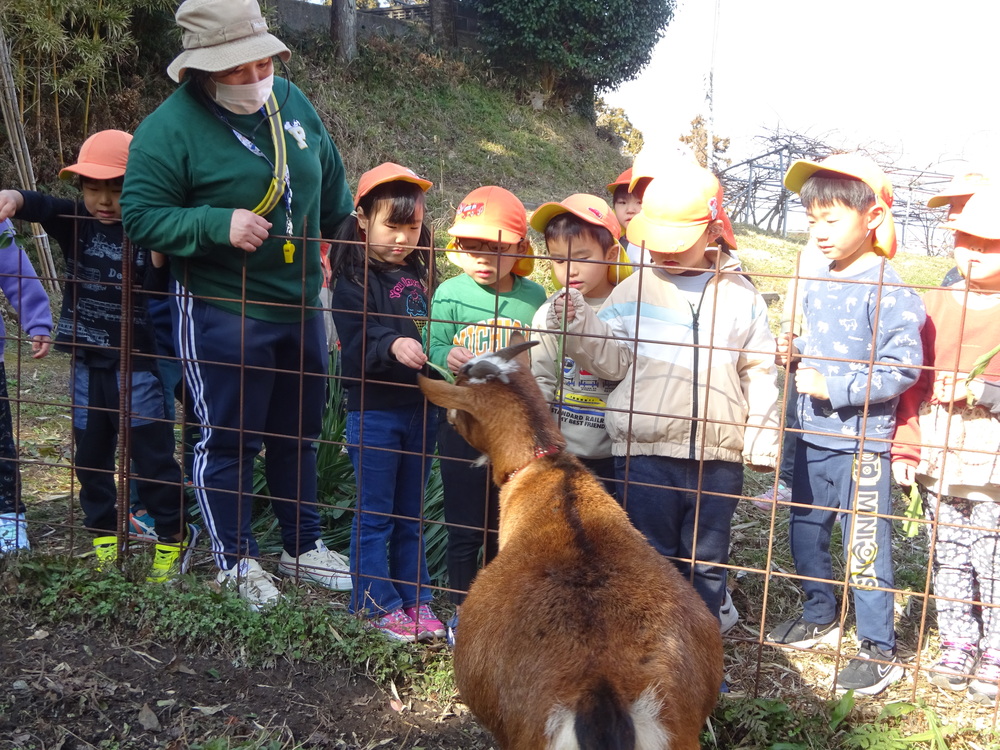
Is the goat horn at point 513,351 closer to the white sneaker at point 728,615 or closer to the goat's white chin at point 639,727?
the goat's white chin at point 639,727

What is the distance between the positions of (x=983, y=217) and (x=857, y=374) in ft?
2.42

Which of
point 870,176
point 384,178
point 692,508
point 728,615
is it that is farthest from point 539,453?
point 870,176

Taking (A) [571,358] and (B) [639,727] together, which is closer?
(B) [639,727]

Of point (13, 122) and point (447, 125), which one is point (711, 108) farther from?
point (13, 122)

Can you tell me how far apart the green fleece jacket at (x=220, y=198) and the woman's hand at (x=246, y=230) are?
3 centimetres

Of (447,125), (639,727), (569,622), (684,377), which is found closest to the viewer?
(639,727)

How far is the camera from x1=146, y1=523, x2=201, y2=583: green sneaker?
12.8 feet

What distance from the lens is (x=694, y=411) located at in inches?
130

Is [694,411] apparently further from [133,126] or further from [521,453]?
[133,126]

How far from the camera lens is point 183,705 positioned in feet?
10.6

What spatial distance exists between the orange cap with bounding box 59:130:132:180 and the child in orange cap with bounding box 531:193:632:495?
2073 mm

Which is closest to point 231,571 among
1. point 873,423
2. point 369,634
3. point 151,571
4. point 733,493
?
point 151,571

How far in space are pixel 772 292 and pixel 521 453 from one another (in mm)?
10623

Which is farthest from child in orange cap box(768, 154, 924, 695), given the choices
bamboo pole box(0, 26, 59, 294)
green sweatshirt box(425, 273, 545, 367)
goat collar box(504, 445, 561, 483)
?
bamboo pole box(0, 26, 59, 294)
